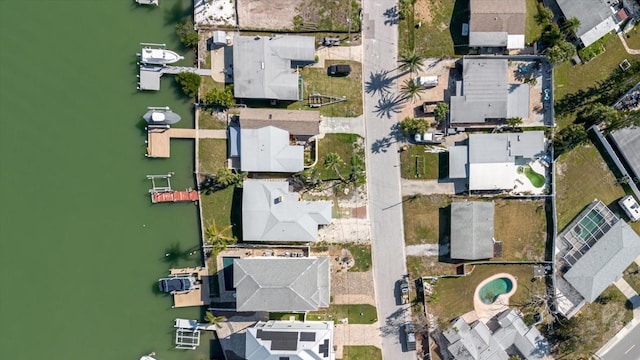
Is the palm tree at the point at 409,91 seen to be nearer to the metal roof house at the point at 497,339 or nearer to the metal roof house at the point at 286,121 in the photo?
the metal roof house at the point at 286,121

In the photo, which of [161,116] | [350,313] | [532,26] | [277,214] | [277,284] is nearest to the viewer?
[277,284]

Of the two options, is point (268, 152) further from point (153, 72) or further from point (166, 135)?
point (153, 72)

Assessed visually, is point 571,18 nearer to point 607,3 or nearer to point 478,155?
point 607,3

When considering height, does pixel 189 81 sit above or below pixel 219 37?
below

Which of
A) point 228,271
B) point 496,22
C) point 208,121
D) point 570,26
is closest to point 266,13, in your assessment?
point 208,121

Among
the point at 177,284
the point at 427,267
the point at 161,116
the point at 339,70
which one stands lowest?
the point at 177,284

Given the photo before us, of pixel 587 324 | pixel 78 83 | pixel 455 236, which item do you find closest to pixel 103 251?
pixel 78 83
